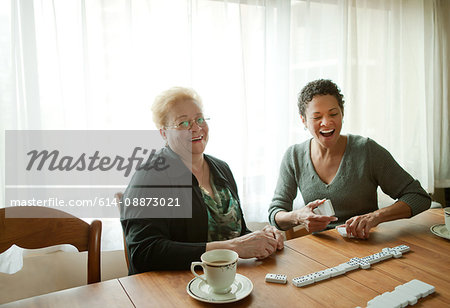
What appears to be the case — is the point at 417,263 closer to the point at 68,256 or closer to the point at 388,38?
the point at 68,256

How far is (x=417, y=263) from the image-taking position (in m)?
1.13

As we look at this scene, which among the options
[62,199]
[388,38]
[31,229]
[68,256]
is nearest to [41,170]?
[62,199]

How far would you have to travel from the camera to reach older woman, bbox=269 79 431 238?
168 cm

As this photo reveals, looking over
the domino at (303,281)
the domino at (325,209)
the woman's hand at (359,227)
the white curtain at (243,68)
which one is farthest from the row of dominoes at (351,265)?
the white curtain at (243,68)

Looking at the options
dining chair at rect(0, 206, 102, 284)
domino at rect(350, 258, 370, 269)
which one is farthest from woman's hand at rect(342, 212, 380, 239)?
dining chair at rect(0, 206, 102, 284)

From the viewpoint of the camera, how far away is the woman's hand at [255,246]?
117cm

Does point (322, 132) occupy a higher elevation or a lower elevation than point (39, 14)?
lower

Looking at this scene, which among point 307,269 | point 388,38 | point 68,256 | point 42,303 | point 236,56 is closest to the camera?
point 42,303

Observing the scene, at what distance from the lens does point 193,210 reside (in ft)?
4.52

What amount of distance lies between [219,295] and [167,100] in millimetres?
842

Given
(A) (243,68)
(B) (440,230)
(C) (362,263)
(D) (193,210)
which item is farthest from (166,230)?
(A) (243,68)

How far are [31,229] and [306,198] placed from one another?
1197mm

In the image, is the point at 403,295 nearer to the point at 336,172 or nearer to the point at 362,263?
the point at 362,263

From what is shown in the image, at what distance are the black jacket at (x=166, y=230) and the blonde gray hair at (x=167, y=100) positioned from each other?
13 cm
